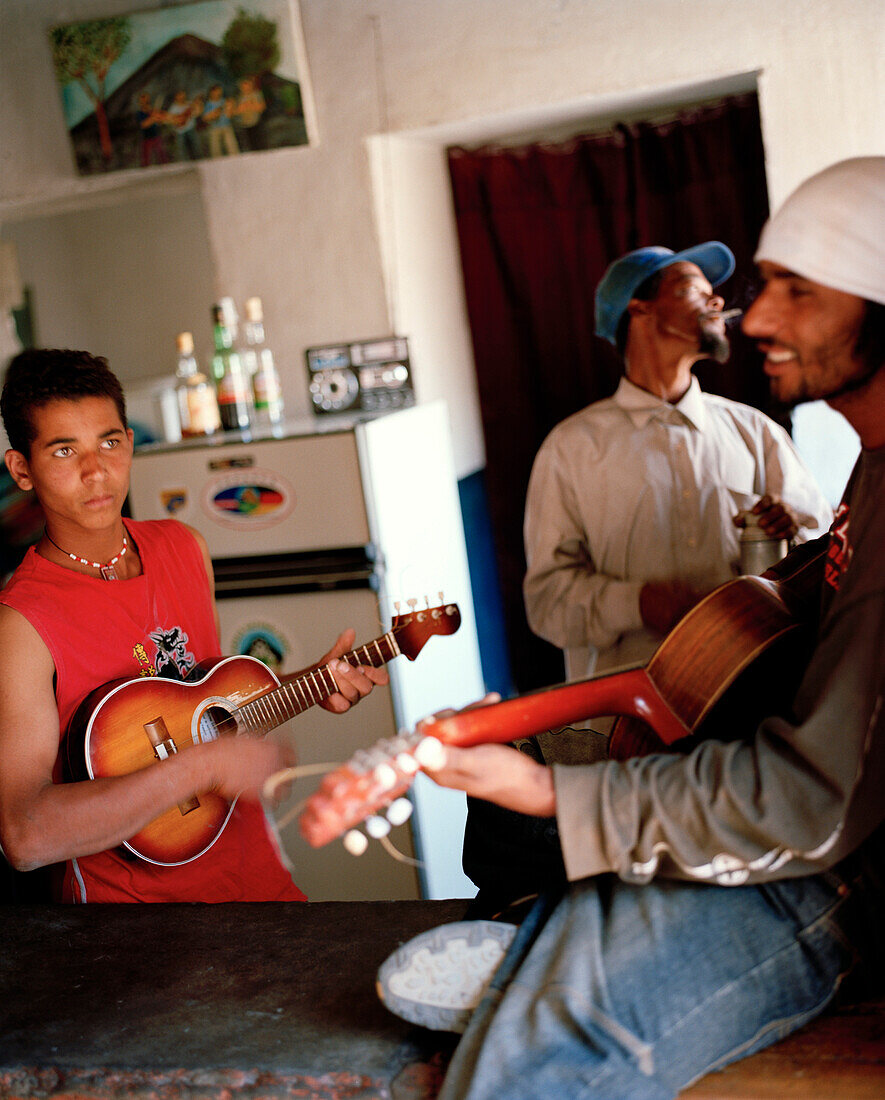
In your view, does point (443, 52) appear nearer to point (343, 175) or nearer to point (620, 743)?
point (343, 175)

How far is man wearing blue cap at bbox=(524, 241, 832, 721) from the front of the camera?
2.75 meters

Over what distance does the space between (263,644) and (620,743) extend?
2.05 m

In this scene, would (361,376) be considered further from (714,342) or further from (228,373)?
(714,342)

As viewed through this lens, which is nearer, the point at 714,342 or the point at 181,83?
the point at 714,342

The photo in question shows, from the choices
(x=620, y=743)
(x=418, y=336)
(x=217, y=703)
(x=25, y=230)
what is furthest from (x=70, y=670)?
(x=25, y=230)

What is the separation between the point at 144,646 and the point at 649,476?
Result: 1.41m

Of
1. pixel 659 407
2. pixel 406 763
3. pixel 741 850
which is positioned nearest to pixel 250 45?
pixel 659 407

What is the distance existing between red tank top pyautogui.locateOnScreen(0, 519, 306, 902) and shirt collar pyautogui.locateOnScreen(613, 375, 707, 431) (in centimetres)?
125

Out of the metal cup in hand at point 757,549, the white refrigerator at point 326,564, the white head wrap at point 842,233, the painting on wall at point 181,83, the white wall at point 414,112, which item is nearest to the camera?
the white head wrap at point 842,233

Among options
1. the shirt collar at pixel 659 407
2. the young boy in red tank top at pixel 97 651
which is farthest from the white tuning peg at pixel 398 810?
the shirt collar at pixel 659 407

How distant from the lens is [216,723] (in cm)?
210

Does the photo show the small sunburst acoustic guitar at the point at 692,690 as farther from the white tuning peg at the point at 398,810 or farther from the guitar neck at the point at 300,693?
the guitar neck at the point at 300,693

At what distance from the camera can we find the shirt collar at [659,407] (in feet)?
9.21

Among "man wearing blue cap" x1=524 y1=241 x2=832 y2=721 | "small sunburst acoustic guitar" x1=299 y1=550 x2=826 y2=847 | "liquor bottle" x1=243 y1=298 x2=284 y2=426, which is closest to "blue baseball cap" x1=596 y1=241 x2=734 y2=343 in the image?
"man wearing blue cap" x1=524 y1=241 x2=832 y2=721
